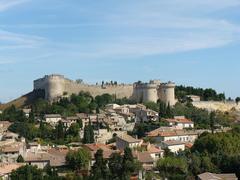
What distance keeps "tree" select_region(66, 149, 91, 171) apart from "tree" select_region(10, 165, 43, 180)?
8.08ft

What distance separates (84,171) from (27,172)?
11.8ft

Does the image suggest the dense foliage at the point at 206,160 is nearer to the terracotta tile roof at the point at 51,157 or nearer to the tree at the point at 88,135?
the terracotta tile roof at the point at 51,157

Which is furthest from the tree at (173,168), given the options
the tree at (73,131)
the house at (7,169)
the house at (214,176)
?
the tree at (73,131)

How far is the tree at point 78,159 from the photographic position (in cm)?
3300

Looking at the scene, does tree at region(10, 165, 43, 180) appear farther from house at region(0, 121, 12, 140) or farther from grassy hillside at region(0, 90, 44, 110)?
grassy hillside at region(0, 90, 44, 110)

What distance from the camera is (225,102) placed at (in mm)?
66812

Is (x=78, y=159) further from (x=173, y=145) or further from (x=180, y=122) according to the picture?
(x=180, y=122)

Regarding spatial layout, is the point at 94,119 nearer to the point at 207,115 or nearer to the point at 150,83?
the point at 207,115

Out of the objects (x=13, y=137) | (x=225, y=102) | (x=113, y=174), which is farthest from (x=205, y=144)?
(x=225, y=102)

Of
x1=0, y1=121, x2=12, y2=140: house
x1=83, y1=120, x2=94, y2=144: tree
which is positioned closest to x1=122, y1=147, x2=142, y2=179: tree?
x1=83, y1=120, x2=94, y2=144: tree

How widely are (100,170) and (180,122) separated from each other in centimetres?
1987

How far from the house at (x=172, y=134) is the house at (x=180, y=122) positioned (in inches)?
86.8

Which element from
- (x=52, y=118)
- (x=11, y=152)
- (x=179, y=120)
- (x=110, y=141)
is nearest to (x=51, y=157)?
(x=11, y=152)

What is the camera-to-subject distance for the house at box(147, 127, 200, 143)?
42469 mm
